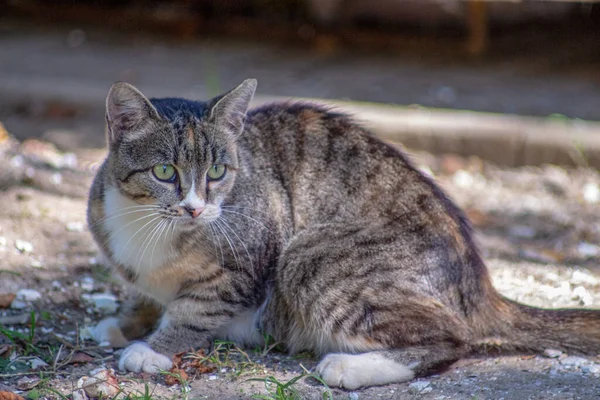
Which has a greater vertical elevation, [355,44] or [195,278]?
[355,44]

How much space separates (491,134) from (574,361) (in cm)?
291

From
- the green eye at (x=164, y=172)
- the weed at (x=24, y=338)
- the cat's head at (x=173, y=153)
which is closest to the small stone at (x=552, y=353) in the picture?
the cat's head at (x=173, y=153)

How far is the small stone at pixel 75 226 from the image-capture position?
15.8ft

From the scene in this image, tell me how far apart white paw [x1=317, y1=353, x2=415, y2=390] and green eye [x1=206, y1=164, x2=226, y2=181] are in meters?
0.97

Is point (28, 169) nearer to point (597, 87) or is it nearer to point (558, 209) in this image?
point (558, 209)

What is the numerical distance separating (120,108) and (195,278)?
838 mm

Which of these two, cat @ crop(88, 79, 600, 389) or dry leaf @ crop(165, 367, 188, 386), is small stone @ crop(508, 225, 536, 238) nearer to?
cat @ crop(88, 79, 600, 389)

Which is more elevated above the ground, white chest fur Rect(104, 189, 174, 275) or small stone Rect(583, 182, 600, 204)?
small stone Rect(583, 182, 600, 204)

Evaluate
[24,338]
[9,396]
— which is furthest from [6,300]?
[9,396]

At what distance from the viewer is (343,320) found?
3.47 metres

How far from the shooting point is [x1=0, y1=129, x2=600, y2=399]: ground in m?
3.28

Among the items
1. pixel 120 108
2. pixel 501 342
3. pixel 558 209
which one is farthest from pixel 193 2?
pixel 501 342

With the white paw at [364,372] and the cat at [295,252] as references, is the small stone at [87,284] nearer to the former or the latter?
the cat at [295,252]

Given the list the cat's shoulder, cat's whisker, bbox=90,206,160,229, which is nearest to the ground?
cat's whisker, bbox=90,206,160,229
